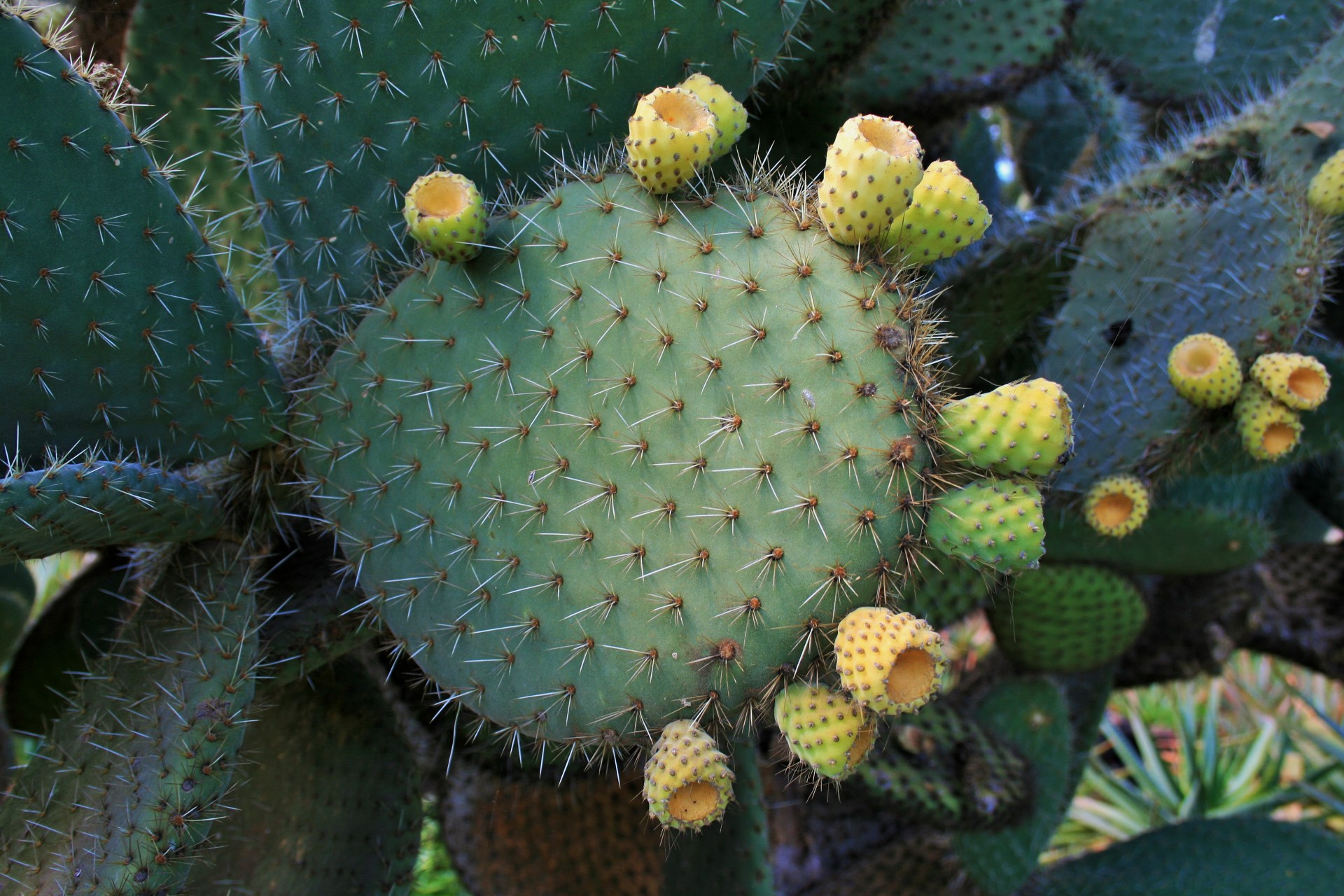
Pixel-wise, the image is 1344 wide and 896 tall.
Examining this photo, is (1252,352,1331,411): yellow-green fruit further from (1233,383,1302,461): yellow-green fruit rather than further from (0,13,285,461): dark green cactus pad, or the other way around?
(0,13,285,461): dark green cactus pad

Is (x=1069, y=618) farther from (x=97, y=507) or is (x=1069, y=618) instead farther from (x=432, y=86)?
(x=97, y=507)

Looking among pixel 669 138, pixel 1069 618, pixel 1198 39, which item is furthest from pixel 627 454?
pixel 1198 39

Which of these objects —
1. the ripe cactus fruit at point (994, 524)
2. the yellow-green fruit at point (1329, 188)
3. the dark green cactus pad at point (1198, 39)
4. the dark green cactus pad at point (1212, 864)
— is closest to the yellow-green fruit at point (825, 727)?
the ripe cactus fruit at point (994, 524)

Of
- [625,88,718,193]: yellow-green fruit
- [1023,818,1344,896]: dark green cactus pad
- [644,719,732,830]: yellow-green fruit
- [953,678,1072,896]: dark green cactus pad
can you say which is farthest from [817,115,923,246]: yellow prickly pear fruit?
[1023,818,1344,896]: dark green cactus pad

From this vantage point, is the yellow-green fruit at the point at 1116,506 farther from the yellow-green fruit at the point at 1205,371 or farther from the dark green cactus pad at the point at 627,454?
the dark green cactus pad at the point at 627,454

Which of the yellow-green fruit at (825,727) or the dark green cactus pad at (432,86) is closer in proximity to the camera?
the yellow-green fruit at (825,727)

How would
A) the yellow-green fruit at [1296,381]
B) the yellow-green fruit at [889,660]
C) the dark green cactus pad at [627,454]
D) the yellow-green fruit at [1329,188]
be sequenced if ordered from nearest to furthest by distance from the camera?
the yellow-green fruit at [889,660]
the dark green cactus pad at [627,454]
the yellow-green fruit at [1296,381]
the yellow-green fruit at [1329,188]

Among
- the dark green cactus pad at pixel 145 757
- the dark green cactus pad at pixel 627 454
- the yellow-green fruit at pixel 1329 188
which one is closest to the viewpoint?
the dark green cactus pad at pixel 627 454

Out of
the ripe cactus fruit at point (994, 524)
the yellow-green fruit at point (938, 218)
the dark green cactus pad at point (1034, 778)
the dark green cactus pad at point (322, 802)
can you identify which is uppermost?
the yellow-green fruit at point (938, 218)
